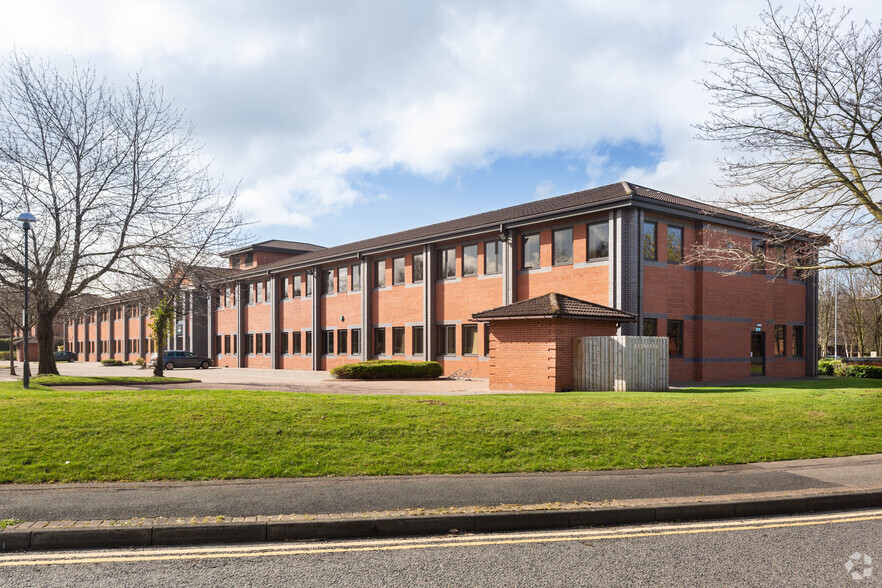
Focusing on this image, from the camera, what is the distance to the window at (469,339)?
3250cm

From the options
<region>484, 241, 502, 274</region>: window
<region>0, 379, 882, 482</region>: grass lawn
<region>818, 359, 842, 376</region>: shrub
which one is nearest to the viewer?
<region>0, 379, 882, 482</region>: grass lawn

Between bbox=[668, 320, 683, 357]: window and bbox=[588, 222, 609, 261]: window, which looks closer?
bbox=[588, 222, 609, 261]: window

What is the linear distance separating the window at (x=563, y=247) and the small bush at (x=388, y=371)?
824 cm

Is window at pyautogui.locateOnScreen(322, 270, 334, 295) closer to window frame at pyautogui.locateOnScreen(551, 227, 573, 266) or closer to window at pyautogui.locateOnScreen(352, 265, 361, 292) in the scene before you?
window at pyautogui.locateOnScreen(352, 265, 361, 292)

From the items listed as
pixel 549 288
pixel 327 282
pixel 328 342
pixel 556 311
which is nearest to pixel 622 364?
pixel 556 311

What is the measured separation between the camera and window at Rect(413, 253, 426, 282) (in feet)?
119

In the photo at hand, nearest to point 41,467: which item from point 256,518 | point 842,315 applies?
point 256,518

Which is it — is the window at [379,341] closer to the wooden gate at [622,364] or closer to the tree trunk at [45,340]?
the tree trunk at [45,340]

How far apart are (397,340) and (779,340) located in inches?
779

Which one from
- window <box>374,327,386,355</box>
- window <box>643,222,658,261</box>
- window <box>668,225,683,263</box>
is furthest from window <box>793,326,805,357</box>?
window <box>374,327,386,355</box>

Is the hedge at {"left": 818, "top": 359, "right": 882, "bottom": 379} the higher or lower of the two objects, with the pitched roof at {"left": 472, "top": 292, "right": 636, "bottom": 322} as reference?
lower

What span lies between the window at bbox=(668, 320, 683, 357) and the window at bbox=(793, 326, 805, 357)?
986 centimetres

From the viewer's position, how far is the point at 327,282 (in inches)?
1738

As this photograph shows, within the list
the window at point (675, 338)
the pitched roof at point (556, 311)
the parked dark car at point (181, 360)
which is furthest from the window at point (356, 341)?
the window at point (675, 338)
